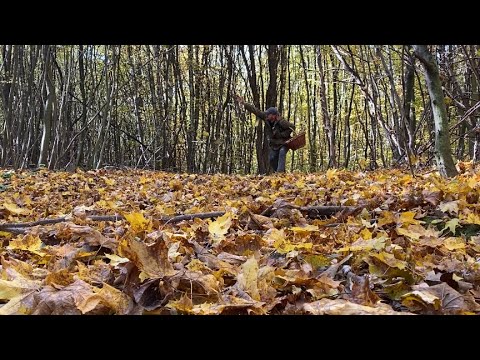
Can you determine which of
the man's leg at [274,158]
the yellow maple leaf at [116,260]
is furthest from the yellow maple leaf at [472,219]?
the man's leg at [274,158]

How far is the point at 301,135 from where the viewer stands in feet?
32.6

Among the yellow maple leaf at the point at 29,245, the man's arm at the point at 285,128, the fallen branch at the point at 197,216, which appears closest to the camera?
the yellow maple leaf at the point at 29,245

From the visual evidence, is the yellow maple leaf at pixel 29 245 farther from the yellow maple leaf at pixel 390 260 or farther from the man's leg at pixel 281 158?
the man's leg at pixel 281 158

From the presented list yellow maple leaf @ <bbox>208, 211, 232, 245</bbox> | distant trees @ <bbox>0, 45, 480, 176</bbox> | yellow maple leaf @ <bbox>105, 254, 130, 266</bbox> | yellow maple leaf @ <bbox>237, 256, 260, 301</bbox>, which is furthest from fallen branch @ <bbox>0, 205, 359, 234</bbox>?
distant trees @ <bbox>0, 45, 480, 176</bbox>

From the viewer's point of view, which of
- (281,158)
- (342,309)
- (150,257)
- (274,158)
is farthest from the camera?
(274,158)

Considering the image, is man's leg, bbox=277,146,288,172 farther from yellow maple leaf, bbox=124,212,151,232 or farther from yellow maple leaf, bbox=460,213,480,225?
yellow maple leaf, bbox=124,212,151,232

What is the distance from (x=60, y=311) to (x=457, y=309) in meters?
0.92

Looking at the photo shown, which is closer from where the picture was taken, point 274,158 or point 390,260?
point 390,260

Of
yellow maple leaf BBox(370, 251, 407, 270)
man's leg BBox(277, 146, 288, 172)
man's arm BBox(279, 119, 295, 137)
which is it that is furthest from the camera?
man's arm BBox(279, 119, 295, 137)

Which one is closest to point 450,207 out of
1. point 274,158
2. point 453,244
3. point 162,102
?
point 453,244

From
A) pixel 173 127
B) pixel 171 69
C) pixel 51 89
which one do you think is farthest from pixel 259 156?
pixel 51 89

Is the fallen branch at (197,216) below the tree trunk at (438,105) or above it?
below

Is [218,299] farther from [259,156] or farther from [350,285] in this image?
[259,156]

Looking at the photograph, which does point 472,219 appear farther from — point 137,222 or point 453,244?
point 137,222
